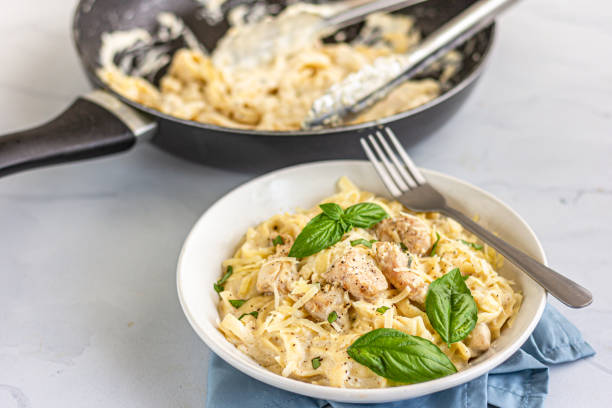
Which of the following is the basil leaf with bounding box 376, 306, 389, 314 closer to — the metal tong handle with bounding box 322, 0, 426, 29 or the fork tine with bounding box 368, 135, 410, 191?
the fork tine with bounding box 368, 135, 410, 191

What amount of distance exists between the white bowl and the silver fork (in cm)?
4

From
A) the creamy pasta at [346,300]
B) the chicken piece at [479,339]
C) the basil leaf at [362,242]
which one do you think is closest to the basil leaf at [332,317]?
the creamy pasta at [346,300]

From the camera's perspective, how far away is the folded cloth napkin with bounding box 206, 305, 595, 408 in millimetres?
1650

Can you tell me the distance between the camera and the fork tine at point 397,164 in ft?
6.79

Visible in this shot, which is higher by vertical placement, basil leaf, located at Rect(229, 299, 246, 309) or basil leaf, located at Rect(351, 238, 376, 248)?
basil leaf, located at Rect(351, 238, 376, 248)

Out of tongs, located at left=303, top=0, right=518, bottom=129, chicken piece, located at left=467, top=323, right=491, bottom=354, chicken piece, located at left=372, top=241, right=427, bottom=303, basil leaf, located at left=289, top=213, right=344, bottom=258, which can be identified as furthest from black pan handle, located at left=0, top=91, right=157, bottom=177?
chicken piece, located at left=467, top=323, right=491, bottom=354

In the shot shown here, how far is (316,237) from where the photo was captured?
5.81 ft

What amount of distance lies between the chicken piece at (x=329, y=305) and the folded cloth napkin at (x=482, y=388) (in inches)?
8.5

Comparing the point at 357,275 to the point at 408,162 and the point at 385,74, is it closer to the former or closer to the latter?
the point at 408,162

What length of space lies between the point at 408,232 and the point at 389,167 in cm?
35

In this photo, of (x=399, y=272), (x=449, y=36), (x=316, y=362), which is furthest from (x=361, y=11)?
(x=316, y=362)

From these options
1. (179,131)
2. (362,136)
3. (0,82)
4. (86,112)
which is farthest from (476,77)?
(0,82)

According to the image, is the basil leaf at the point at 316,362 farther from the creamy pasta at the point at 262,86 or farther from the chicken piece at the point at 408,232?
the creamy pasta at the point at 262,86

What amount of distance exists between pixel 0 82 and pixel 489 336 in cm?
279
